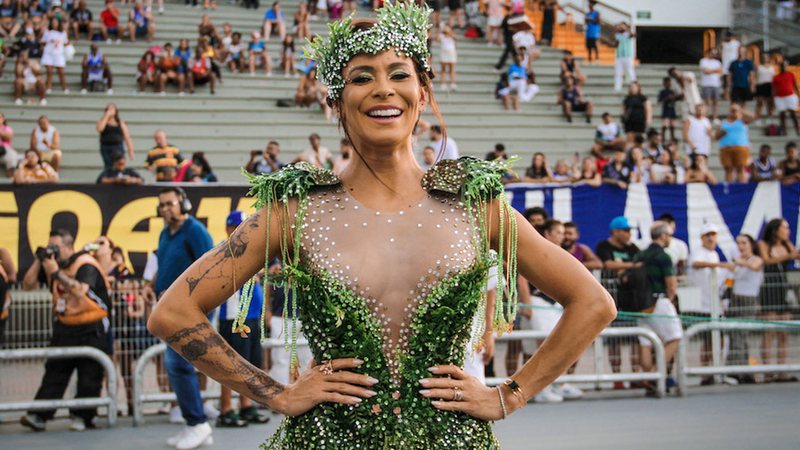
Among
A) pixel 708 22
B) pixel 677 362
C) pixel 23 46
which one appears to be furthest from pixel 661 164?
pixel 708 22

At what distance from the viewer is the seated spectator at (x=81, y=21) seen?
20734 mm

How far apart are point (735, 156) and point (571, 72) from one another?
17.3ft

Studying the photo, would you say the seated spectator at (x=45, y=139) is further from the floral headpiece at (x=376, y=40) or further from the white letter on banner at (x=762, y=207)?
the floral headpiece at (x=376, y=40)

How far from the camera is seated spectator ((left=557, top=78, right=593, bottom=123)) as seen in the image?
2161cm

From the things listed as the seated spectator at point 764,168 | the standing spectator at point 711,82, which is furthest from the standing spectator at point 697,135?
the standing spectator at point 711,82

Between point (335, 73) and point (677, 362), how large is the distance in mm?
8322

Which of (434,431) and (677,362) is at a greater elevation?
(434,431)

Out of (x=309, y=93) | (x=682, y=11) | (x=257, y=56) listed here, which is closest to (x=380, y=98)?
(x=309, y=93)

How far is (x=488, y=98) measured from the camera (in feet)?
71.8

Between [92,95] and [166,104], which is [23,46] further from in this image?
[166,104]

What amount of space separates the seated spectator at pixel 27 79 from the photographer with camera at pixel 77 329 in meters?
9.77

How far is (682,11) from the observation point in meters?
30.4

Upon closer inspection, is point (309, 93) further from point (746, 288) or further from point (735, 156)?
point (746, 288)

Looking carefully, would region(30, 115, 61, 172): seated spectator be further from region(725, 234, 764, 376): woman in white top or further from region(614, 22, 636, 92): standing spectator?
region(614, 22, 636, 92): standing spectator
